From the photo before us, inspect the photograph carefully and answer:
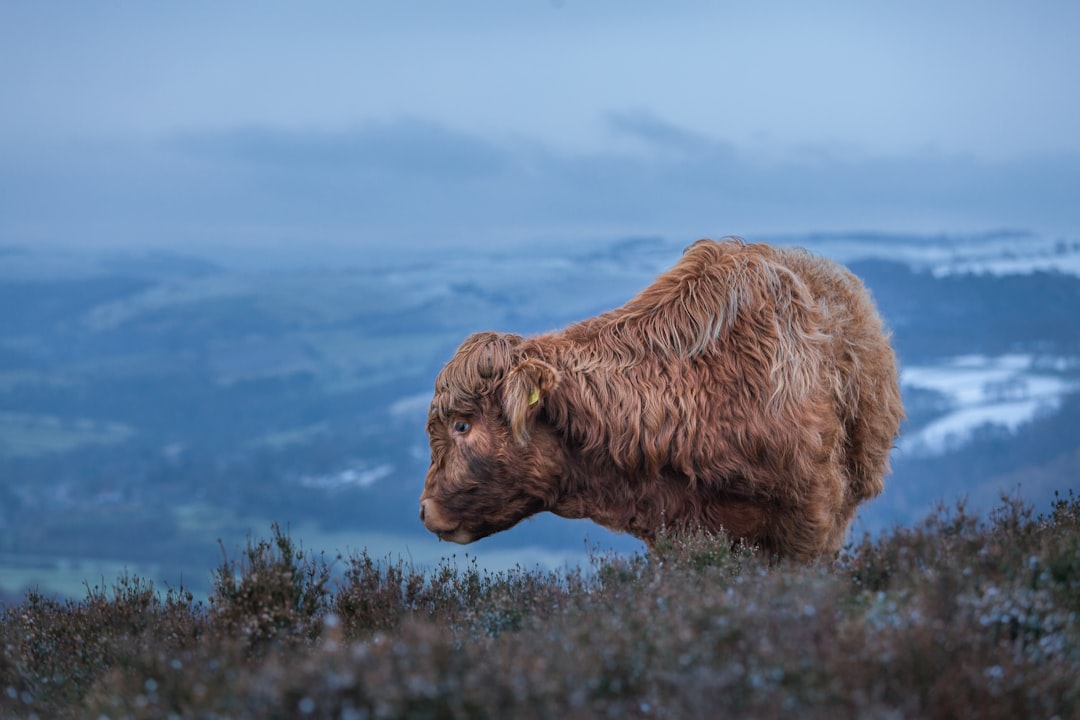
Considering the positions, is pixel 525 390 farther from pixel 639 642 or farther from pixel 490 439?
pixel 639 642

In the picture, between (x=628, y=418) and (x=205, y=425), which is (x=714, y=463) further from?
(x=205, y=425)

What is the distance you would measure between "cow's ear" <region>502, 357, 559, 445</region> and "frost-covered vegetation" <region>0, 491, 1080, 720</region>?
0.96 metres

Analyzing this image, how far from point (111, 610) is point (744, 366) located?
14.2 feet

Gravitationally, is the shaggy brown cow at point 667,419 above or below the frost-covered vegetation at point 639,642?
above

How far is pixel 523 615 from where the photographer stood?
561 centimetres

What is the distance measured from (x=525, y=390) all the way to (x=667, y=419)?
0.93m

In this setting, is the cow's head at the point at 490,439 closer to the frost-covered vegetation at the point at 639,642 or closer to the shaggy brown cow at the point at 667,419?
the shaggy brown cow at the point at 667,419

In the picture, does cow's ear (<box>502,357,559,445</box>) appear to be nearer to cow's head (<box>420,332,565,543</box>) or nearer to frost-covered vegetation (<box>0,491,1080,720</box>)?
cow's head (<box>420,332,565,543</box>)

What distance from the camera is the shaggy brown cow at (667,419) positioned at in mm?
6855

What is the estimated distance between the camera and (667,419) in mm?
6918

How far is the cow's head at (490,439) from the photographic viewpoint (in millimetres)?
6859

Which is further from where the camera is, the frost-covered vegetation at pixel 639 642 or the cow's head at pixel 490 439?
the cow's head at pixel 490 439

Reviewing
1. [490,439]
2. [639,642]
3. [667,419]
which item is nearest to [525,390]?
[490,439]

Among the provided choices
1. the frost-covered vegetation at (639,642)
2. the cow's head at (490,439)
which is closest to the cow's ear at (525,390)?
the cow's head at (490,439)
